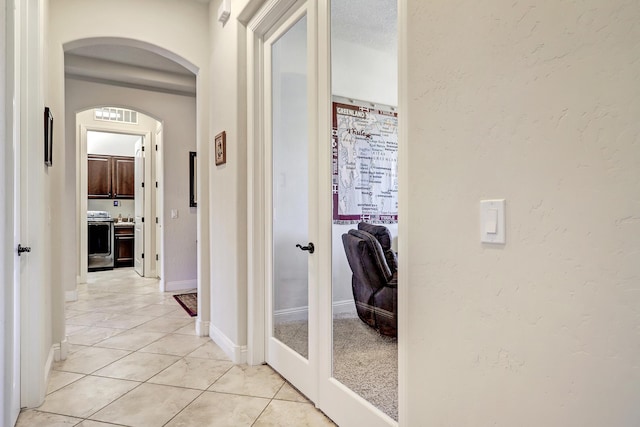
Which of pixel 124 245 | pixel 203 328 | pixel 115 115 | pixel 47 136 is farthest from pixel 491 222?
pixel 124 245

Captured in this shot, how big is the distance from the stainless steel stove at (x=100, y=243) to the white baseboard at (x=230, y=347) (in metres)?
4.99

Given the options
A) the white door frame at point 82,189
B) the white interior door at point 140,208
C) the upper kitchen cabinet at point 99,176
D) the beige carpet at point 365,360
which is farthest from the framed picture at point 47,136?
the upper kitchen cabinet at point 99,176

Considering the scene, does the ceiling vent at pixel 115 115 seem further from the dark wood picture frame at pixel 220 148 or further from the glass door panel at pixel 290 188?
the glass door panel at pixel 290 188

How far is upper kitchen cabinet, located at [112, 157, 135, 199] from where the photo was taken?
761cm

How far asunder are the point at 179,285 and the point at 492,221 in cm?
498

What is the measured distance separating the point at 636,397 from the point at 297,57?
215 centimetres

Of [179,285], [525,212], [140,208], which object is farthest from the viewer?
[140,208]

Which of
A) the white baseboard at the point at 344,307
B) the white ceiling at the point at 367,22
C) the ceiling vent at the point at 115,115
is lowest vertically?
the white baseboard at the point at 344,307

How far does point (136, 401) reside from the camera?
2111 millimetres

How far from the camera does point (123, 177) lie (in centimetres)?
770

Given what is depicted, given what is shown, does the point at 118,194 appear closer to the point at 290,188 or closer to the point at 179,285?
the point at 179,285

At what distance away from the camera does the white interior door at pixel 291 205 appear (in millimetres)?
2109

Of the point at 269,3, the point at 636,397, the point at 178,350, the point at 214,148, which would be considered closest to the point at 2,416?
the point at 178,350

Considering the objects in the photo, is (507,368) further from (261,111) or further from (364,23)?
(261,111)
